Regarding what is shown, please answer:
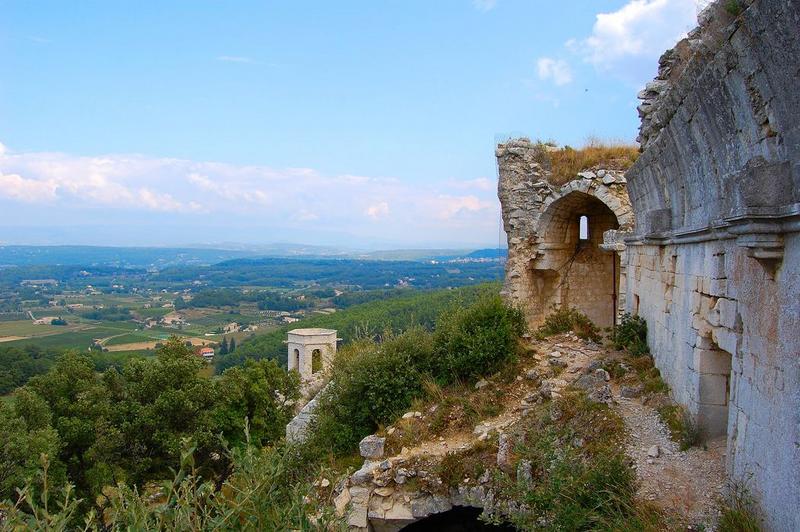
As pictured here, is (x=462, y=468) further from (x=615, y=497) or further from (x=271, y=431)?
(x=271, y=431)

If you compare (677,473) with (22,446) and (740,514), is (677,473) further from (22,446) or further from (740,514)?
(22,446)

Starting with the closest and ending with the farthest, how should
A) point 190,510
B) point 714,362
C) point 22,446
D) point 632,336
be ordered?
point 190,510 < point 714,362 < point 632,336 < point 22,446

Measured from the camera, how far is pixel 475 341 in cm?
1052

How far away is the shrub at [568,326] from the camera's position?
12.8 meters

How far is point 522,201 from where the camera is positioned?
14.1 m

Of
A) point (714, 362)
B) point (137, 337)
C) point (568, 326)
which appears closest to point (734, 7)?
point (714, 362)

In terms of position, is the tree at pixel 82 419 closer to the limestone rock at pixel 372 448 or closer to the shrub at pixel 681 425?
the limestone rock at pixel 372 448

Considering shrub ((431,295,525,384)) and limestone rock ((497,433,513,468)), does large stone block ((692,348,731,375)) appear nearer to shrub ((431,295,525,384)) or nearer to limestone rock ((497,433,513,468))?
limestone rock ((497,433,513,468))

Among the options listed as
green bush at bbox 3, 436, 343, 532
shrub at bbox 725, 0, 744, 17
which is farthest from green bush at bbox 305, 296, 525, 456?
shrub at bbox 725, 0, 744, 17

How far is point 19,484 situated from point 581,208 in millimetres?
13942

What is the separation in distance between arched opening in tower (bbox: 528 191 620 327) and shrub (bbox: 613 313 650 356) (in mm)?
3828

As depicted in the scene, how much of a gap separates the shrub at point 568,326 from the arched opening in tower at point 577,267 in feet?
4.33

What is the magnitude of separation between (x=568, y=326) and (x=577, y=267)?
2469mm

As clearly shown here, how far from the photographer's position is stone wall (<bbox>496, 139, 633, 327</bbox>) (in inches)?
520
